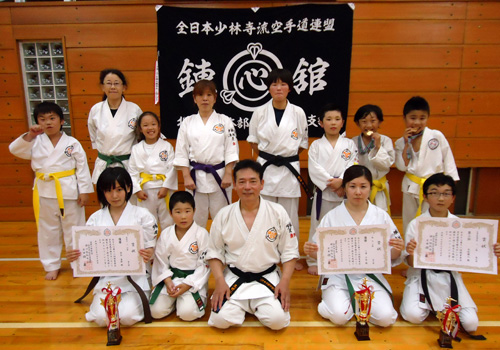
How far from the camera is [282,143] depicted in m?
3.13

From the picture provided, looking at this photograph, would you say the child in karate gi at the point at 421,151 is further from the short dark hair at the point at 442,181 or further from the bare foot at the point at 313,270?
the bare foot at the point at 313,270

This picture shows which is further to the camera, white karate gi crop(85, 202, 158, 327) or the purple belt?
the purple belt

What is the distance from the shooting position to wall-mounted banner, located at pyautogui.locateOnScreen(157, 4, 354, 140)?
433 centimetres

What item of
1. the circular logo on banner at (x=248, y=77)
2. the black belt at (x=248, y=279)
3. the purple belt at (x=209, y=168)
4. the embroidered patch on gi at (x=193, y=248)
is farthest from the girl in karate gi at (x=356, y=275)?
the circular logo on banner at (x=248, y=77)

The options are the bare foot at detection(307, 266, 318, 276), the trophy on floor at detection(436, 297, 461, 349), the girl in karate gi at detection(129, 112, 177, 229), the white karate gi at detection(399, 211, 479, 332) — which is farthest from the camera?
the bare foot at detection(307, 266, 318, 276)

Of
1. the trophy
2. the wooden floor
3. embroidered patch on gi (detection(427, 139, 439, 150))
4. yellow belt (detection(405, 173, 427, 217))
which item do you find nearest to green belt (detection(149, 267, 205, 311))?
the wooden floor

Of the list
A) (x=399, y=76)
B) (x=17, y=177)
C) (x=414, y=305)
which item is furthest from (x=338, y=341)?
(x=17, y=177)

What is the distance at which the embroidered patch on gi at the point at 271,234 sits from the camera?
2.42 meters

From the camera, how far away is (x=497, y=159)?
466 centimetres

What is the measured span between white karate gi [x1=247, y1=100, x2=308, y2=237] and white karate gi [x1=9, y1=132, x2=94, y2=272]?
5.64 ft

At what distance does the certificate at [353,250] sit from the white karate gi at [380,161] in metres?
0.87

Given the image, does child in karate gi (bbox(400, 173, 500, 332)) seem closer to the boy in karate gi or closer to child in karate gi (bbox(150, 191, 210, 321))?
the boy in karate gi

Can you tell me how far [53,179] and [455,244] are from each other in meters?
3.41

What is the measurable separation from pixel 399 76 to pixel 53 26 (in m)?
4.74
